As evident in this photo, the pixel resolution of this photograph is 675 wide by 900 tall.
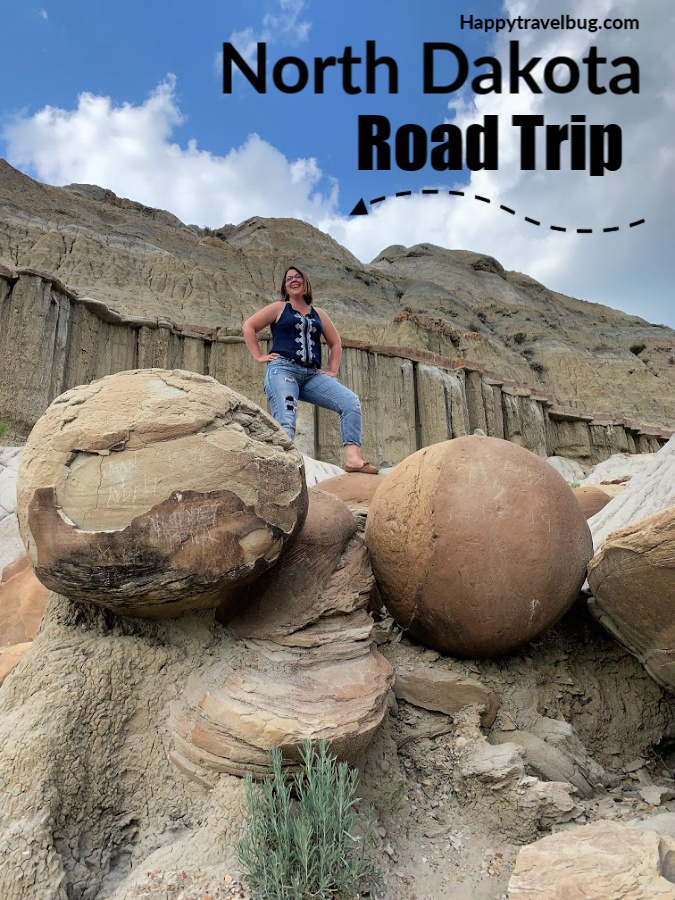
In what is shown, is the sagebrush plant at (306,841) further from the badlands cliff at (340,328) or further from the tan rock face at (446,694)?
the badlands cliff at (340,328)

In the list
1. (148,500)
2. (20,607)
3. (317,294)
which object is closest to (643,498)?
(148,500)

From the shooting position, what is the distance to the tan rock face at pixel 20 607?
147 inches

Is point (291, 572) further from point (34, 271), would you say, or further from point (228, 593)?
point (34, 271)

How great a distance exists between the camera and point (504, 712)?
279 centimetres

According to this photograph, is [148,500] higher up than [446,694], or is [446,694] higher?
[148,500]

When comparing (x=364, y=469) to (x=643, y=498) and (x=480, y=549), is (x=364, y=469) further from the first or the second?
(x=643, y=498)

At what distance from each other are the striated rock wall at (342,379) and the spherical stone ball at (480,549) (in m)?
12.1

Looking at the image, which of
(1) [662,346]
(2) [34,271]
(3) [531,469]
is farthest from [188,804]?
(1) [662,346]

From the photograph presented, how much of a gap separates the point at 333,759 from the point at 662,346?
120 ft

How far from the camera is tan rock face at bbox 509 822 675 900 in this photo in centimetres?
156

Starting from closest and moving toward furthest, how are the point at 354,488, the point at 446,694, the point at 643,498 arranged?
the point at 446,694 → the point at 643,498 → the point at 354,488

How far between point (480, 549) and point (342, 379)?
1472cm

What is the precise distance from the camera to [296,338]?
4133 millimetres

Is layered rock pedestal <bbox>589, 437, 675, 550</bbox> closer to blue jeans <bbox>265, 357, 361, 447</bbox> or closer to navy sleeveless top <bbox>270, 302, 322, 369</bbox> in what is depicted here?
blue jeans <bbox>265, 357, 361, 447</bbox>
